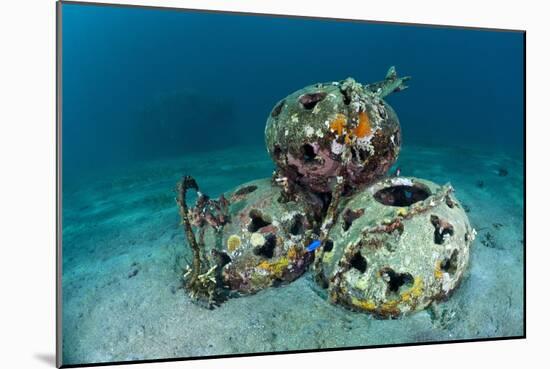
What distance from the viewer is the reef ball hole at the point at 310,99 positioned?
228 inches

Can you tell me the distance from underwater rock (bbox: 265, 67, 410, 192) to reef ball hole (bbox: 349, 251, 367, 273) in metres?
0.99

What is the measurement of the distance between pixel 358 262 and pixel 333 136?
1636 millimetres

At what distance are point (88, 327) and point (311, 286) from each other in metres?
2.89

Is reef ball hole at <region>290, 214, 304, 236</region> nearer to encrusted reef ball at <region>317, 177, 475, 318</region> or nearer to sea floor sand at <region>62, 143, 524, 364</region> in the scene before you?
encrusted reef ball at <region>317, 177, 475, 318</region>

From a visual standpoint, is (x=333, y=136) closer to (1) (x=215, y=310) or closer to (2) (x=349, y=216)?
(2) (x=349, y=216)

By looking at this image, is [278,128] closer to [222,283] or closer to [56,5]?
[222,283]

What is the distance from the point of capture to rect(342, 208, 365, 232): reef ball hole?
5.78 metres

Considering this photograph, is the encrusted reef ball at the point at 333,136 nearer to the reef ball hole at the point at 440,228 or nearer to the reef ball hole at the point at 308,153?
the reef ball hole at the point at 308,153

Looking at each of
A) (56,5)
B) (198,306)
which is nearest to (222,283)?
(198,306)

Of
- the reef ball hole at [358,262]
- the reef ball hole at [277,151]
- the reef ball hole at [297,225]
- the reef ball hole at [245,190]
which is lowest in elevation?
the reef ball hole at [358,262]

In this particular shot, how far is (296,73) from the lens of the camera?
2515 inches

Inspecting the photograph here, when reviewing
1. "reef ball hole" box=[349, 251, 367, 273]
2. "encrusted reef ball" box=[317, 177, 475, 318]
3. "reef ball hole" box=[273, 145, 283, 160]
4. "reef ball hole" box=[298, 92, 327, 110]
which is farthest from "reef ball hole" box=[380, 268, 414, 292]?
"reef ball hole" box=[298, 92, 327, 110]

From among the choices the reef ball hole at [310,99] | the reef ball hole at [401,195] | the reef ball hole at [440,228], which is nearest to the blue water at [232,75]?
the reef ball hole at [310,99]

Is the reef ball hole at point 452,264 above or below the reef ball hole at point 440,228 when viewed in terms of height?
below
